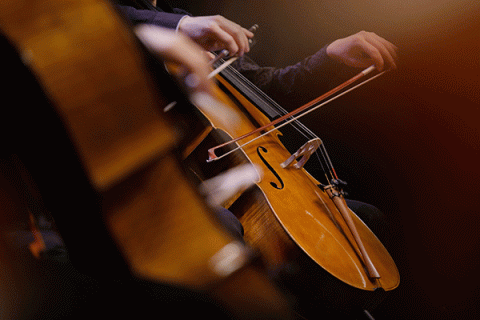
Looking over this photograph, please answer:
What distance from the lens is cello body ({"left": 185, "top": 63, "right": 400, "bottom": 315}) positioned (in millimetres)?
575

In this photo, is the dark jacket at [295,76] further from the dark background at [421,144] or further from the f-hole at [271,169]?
the f-hole at [271,169]

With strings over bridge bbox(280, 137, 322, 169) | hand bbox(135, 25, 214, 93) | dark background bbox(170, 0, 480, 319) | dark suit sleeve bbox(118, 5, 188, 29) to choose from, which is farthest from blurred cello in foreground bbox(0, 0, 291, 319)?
dark background bbox(170, 0, 480, 319)

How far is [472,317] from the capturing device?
1076 millimetres

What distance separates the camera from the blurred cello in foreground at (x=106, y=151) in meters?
0.26

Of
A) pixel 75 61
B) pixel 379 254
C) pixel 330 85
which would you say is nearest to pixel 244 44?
pixel 75 61

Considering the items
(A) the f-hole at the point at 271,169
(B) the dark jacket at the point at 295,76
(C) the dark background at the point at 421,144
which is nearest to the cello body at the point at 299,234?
(A) the f-hole at the point at 271,169

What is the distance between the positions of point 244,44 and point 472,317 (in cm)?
137

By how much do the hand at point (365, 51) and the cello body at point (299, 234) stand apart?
23.3 inches

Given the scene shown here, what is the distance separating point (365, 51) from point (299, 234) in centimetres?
82

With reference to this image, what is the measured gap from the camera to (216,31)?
0.58 m

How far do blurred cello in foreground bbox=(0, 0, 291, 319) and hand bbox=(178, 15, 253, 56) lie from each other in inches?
13.0

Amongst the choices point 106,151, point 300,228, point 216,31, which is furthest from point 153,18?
point 300,228

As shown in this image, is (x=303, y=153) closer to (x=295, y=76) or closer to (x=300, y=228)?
(x=300, y=228)

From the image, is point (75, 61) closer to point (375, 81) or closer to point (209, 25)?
point (209, 25)
